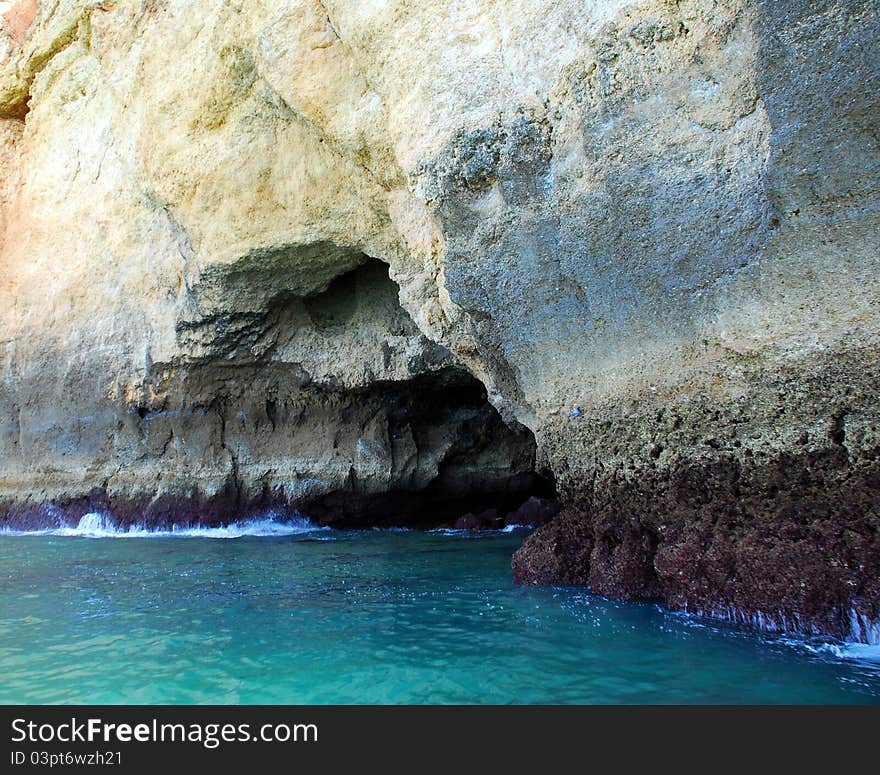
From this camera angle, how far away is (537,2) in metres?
6.14

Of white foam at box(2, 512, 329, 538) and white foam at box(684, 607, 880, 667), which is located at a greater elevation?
white foam at box(684, 607, 880, 667)

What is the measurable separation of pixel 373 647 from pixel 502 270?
373 cm

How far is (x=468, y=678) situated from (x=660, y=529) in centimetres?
258

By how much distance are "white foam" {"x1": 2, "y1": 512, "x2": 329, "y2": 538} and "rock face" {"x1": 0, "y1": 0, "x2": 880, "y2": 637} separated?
0.97 feet

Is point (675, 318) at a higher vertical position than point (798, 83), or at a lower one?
lower

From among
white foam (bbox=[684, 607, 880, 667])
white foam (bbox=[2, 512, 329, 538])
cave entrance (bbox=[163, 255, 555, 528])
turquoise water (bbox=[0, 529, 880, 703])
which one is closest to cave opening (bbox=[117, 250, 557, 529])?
cave entrance (bbox=[163, 255, 555, 528])

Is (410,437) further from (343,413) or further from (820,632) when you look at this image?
(820,632)

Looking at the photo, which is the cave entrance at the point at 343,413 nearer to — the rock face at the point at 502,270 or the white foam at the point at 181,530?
the rock face at the point at 502,270

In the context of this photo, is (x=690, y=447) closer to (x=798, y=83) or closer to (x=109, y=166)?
(x=798, y=83)

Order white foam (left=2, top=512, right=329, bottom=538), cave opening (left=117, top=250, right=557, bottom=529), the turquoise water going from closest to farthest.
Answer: the turquoise water < cave opening (left=117, top=250, right=557, bottom=529) < white foam (left=2, top=512, right=329, bottom=538)

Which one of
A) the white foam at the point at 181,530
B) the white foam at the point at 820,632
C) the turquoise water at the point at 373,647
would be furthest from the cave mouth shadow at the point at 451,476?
the white foam at the point at 820,632

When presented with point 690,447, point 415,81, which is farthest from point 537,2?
point 690,447

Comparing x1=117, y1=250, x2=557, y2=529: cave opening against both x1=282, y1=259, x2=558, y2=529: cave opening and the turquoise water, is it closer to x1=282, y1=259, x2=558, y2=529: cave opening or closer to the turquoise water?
x1=282, y1=259, x2=558, y2=529: cave opening

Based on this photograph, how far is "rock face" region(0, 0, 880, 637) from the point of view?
4844mm
